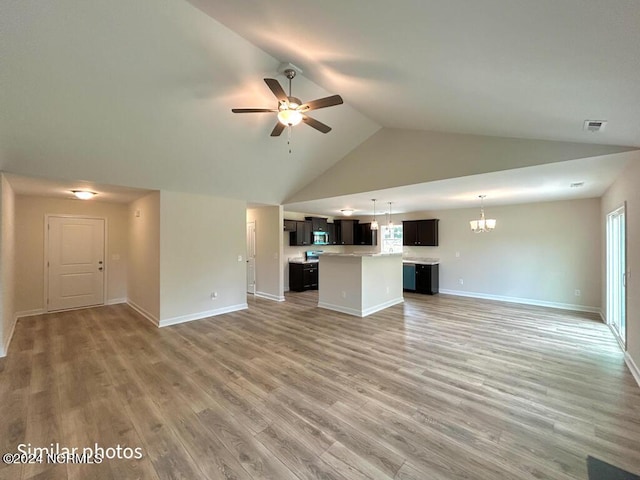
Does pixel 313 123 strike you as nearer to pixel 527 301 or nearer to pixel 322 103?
pixel 322 103

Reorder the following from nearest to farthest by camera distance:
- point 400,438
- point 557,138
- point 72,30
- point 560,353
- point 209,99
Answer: point 400,438 → point 72,30 → point 557,138 → point 209,99 → point 560,353

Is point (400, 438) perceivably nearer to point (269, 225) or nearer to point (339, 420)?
point (339, 420)

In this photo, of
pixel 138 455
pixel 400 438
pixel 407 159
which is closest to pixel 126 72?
pixel 138 455

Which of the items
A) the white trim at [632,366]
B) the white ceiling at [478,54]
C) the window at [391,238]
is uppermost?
the white ceiling at [478,54]

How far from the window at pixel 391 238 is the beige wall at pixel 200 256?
5033 millimetres

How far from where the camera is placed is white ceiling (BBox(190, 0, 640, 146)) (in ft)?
4.46

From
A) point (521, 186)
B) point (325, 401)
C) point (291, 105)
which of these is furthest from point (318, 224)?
point (325, 401)

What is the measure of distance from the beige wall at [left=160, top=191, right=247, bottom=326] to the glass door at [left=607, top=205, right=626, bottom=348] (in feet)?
21.2

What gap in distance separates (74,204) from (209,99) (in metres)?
5.04

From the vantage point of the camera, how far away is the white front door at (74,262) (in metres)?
5.64

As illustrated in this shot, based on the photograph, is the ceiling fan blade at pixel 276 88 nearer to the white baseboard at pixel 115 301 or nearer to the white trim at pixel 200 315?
the white trim at pixel 200 315

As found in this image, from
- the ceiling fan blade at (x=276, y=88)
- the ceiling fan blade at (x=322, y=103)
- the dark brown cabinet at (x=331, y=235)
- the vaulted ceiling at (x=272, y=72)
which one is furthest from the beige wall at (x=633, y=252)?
the dark brown cabinet at (x=331, y=235)

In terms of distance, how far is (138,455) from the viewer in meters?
1.86

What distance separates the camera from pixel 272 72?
306 cm
